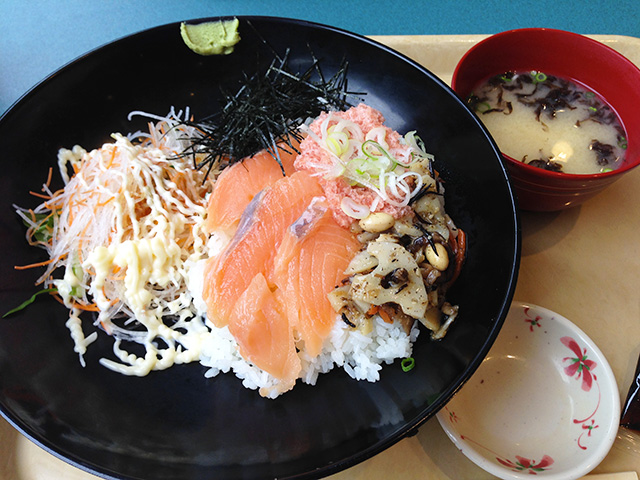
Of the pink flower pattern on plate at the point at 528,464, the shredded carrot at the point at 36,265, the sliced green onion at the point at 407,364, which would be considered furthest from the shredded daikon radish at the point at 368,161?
the shredded carrot at the point at 36,265

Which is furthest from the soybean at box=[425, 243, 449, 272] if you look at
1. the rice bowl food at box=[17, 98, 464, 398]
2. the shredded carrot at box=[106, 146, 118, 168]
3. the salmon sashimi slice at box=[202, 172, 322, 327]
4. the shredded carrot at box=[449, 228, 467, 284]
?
the shredded carrot at box=[106, 146, 118, 168]

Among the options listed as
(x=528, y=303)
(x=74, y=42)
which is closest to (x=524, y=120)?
(x=528, y=303)

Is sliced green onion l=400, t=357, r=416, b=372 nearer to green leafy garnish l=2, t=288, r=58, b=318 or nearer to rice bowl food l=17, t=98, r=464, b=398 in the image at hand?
rice bowl food l=17, t=98, r=464, b=398

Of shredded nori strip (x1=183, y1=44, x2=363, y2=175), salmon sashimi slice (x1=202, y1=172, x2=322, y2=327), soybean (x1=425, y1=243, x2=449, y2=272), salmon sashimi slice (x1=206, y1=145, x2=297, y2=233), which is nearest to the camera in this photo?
soybean (x1=425, y1=243, x2=449, y2=272)

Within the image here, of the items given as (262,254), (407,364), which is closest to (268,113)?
(262,254)

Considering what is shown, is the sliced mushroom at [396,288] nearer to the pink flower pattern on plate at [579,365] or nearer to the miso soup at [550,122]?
the pink flower pattern on plate at [579,365]

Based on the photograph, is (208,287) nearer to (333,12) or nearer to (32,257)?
(32,257)

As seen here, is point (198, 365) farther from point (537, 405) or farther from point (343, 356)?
point (537, 405)
